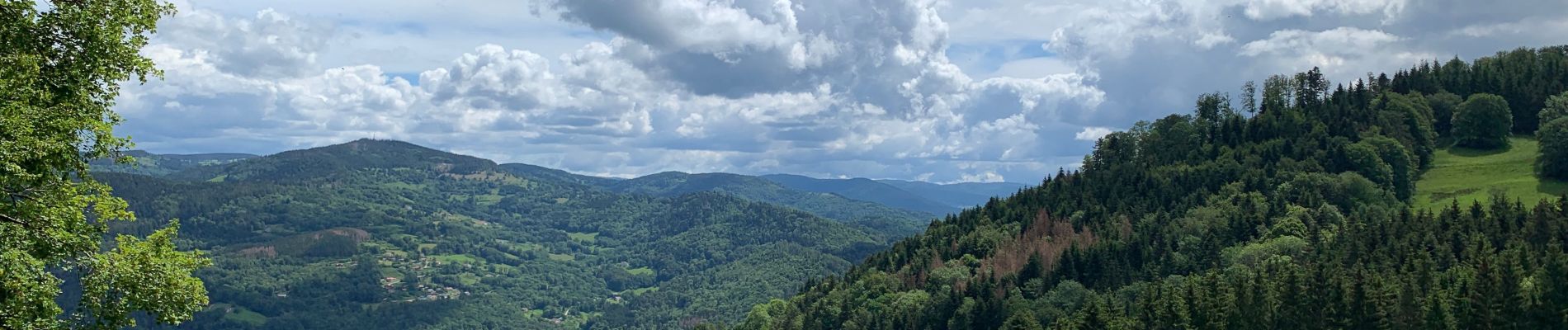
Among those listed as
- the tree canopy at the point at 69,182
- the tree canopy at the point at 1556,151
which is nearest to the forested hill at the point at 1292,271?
the tree canopy at the point at 1556,151

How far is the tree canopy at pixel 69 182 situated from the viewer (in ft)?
71.3

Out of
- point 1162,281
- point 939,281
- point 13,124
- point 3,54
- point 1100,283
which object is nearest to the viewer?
point 13,124

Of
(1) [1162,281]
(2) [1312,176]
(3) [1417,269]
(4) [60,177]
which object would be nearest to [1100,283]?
(1) [1162,281]

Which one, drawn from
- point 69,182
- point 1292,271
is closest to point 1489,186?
point 1292,271

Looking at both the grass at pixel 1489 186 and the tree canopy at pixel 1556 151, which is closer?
the grass at pixel 1489 186

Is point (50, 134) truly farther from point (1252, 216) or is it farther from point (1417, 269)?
point (1252, 216)

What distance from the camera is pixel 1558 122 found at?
18725 centimetres

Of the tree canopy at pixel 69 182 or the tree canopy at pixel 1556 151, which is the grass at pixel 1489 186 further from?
the tree canopy at pixel 69 182

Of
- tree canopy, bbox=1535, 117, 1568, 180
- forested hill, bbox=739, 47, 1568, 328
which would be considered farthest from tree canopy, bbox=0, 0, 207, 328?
tree canopy, bbox=1535, 117, 1568, 180

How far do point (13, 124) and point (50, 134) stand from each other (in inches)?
51.0

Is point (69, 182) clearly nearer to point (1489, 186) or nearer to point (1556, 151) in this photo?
point (1489, 186)

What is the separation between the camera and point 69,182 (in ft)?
76.0

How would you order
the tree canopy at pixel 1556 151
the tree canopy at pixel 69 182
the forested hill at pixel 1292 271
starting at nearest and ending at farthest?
1. the tree canopy at pixel 69 182
2. the forested hill at pixel 1292 271
3. the tree canopy at pixel 1556 151

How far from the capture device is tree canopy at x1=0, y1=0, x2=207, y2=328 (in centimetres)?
2173
